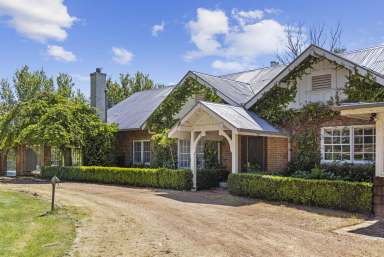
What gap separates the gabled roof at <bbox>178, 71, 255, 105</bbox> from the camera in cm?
1768

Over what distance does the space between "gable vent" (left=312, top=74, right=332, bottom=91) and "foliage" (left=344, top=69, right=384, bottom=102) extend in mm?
821

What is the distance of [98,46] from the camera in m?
24.3

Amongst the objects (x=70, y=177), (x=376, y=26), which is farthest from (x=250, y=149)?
(x=376, y=26)

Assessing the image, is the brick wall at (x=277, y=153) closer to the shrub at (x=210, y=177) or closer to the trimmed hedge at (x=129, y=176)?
the shrub at (x=210, y=177)

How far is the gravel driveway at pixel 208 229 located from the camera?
714cm

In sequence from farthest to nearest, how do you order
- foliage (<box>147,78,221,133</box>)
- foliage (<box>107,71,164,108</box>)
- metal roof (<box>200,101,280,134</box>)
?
foliage (<box>107,71,164,108</box>) < foliage (<box>147,78,221,133</box>) < metal roof (<box>200,101,280,134</box>)

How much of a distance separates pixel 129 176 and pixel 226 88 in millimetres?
6081

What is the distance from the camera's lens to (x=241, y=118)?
15.3m

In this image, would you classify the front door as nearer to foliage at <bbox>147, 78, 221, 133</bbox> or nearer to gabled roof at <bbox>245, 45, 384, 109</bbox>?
gabled roof at <bbox>245, 45, 384, 109</bbox>

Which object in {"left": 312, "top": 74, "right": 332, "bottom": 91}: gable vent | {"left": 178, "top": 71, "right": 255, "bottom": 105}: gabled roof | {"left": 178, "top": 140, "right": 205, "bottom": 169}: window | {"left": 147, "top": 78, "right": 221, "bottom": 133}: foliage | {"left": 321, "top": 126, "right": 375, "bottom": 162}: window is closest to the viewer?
{"left": 321, "top": 126, "right": 375, "bottom": 162}: window

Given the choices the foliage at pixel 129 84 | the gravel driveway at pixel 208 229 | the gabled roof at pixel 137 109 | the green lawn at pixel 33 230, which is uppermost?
the foliage at pixel 129 84

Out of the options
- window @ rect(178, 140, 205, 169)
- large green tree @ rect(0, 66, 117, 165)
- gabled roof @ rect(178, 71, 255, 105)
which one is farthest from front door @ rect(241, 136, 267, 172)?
large green tree @ rect(0, 66, 117, 165)

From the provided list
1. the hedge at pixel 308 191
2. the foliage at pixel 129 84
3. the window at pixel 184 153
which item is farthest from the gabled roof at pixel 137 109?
the foliage at pixel 129 84

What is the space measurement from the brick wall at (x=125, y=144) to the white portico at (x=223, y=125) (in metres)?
6.45
